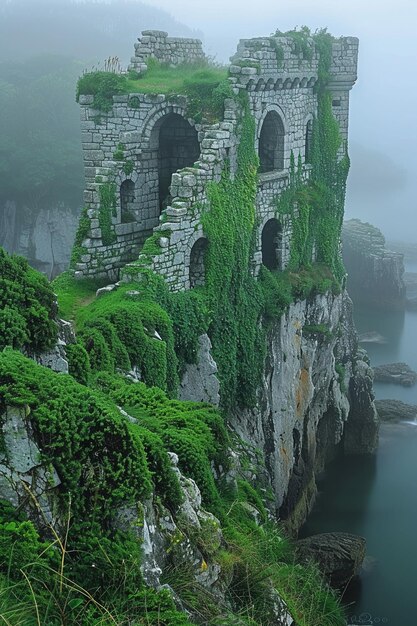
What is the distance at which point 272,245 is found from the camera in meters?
27.4

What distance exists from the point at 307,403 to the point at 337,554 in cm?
575

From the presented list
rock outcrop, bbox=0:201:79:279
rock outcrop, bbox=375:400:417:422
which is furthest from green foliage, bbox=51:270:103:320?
rock outcrop, bbox=0:201:79:279

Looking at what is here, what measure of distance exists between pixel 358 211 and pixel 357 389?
70.6 meters

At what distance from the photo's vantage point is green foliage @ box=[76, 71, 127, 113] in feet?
79.7

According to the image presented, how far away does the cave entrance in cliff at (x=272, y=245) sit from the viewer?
1067 inches

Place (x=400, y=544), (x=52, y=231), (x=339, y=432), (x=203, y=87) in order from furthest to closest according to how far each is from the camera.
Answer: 1. (x=52, y=231)
2. (x=339, y=432)
3. (x=400, y=544)
4. (x=203, y=87)

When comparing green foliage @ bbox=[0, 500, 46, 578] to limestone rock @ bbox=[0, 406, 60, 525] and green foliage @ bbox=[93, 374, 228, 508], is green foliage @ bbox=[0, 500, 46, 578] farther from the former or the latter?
green foliage @ bbox=[93, 374, 228, 508]

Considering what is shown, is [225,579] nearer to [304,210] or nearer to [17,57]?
[304,210]

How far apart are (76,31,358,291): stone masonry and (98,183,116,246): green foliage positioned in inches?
4.1

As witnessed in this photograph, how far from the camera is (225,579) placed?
10.2 metres

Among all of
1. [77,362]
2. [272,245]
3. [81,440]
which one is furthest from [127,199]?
[81,440]

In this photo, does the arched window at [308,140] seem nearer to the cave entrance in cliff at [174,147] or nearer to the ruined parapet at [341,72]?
the ruined parapet at [341,72]

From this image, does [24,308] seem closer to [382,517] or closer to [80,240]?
[80,240]

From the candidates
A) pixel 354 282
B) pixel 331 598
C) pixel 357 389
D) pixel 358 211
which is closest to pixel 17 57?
pixel 358 211
